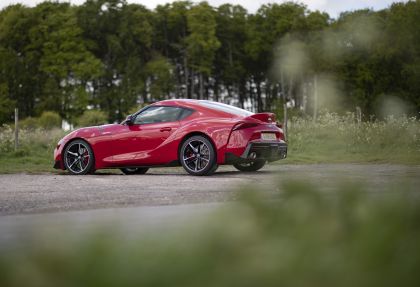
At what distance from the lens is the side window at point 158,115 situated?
13117mm

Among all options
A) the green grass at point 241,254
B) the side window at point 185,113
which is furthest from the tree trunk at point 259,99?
the green grass at point 241,254

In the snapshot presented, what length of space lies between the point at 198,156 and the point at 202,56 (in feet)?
193

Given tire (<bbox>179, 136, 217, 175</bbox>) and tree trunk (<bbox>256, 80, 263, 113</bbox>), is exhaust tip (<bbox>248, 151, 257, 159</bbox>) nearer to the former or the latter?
tire (<bbox>179, 136, 217, 175</bbox>)

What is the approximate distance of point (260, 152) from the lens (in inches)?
498

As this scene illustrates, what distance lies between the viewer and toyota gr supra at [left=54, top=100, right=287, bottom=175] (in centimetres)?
1234

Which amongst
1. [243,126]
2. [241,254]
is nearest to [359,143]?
[243,126]

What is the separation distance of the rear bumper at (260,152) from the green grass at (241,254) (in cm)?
998

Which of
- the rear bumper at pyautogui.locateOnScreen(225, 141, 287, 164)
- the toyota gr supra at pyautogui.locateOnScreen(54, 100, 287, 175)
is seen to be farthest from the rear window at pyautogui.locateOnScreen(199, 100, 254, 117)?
the rear bumper at pyautogui.locateOnScreen(225, 141, 287, 164)

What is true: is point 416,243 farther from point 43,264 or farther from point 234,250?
point 43,264

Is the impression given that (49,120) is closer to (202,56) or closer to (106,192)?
(202,56)

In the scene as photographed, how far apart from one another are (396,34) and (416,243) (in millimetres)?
60775

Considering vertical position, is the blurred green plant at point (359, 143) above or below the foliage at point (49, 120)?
below

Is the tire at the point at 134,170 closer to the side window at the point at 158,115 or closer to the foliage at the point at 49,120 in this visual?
the side window at the point at 158,115

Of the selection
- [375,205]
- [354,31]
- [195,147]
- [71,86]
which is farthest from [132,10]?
[375,205]
